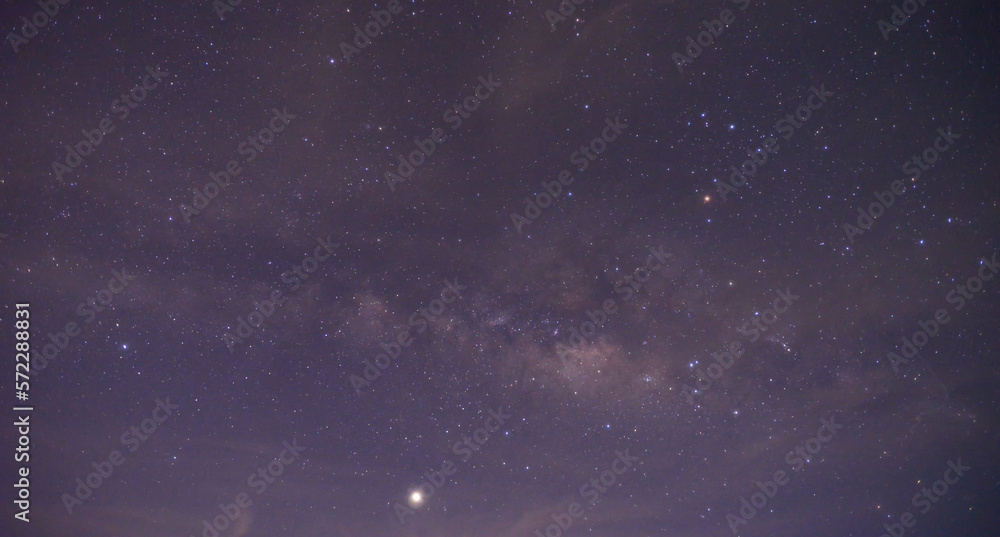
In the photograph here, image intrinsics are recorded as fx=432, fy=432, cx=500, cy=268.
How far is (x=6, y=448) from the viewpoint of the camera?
12.2m

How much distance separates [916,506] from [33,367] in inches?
1338

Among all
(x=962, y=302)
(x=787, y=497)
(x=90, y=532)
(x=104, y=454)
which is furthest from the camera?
(x=787, y=497)

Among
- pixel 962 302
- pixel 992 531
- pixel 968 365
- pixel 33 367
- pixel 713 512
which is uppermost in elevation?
pixel 33 367

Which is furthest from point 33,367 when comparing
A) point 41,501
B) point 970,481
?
point 970,481

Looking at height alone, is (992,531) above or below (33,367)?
below

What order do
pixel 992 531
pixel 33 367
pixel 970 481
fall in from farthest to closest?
pixel 992 531 → pixel 970 481 → pixel 33 367

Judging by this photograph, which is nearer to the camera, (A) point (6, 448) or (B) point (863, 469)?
(A) point (6, 448)

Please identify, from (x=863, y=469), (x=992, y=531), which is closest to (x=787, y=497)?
(x=863, y=469)

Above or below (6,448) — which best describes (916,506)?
below

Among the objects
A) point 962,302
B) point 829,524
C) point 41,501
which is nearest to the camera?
point 962,302

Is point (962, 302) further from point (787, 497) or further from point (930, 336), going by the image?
point (787, 497)

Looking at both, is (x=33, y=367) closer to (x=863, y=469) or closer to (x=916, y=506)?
(x=863, y=469)

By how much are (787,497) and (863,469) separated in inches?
115

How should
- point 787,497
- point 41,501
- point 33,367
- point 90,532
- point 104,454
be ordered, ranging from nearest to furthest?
point 33,367 < point 104,454 < point 41,501 < point 90,532 < point 787,497
